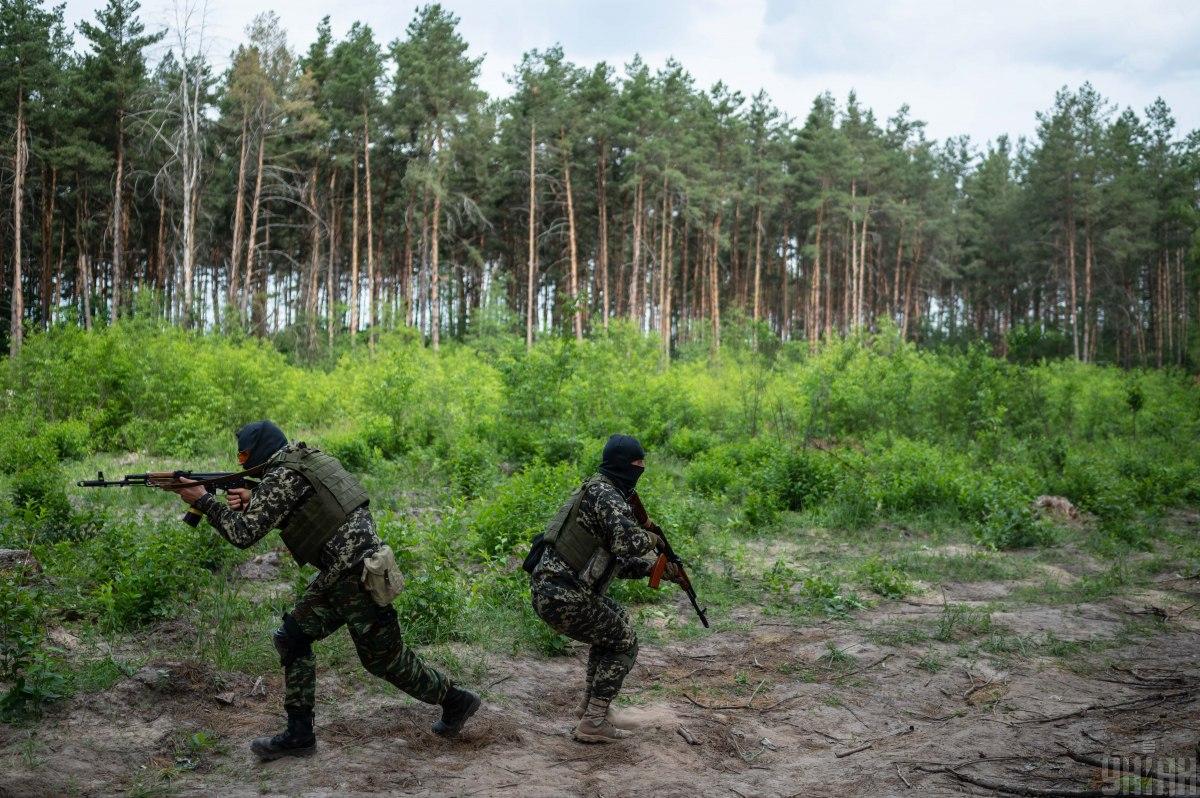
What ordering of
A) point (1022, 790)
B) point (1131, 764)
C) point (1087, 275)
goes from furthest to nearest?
point (1087, 275), point (1131, 764), point (1022, 790)

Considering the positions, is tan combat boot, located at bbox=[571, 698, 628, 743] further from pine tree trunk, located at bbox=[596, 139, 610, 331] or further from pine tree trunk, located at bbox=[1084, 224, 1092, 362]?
pine tree trunk, located at bbox=[1084, 224, 1092, 362]

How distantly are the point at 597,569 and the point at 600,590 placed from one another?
0.18 metres

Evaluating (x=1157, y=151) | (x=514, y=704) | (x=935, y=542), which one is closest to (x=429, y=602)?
(x=514, y=704)

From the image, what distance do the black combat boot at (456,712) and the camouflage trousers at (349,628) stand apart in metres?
0.38

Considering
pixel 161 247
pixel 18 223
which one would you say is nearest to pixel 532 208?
pixel 161 247

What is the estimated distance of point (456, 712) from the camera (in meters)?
5.02

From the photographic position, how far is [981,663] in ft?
22.2

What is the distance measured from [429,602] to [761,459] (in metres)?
8.65

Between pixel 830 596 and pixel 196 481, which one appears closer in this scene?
pixel 196 481

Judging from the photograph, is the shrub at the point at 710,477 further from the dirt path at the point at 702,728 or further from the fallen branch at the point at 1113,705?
the fallen branch at the point at 1113,705

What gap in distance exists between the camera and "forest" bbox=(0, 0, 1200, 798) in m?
4.96

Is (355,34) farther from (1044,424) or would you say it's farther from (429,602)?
(429,602)

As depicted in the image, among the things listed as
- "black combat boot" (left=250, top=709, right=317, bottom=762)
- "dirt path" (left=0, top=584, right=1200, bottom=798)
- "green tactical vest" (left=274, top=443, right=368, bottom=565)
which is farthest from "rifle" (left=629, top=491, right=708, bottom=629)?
"black combat boot" (left=250, top=709, right=317, bottom=762)

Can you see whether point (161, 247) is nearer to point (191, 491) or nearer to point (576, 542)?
point (191, 491)
